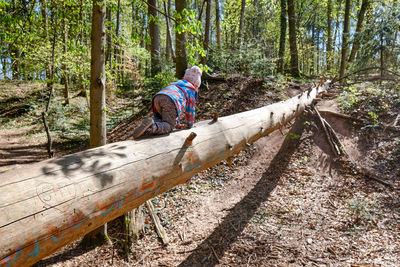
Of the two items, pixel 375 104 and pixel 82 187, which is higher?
pixel 375 104

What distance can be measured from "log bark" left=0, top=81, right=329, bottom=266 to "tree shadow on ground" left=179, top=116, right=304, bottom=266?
1699mm

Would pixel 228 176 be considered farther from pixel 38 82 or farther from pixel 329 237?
pixel 38 82

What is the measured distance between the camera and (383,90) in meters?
7.51

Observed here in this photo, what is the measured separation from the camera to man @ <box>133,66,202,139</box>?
2.64 meters

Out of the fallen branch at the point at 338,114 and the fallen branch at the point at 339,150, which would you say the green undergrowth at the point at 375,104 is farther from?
the fallen branch at the point at 339,150

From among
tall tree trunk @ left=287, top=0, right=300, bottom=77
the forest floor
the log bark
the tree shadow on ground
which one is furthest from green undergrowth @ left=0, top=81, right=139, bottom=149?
tall tree trunk @ left=287, top=0, right=300, bottom=77

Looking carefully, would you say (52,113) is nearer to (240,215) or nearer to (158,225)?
(158,225)

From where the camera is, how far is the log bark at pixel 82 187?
1.36 meters

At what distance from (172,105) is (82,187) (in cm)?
169

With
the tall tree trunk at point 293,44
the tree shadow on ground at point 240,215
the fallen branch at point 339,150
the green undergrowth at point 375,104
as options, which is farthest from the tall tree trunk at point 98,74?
the tall tree trunk at point 293,44

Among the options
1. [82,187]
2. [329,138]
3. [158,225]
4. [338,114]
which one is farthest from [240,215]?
[338,114]

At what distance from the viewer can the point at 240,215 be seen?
452 centimetres

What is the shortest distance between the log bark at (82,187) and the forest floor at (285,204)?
1.87 meters

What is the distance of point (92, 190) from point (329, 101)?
8997 millimetres
